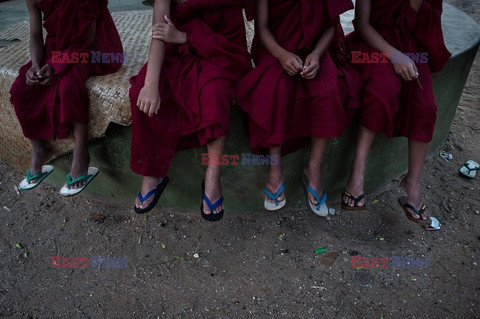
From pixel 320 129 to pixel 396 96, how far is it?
16.1 inches

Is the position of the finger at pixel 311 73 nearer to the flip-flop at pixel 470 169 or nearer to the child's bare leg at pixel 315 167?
the child's bare leg at pixel 315 167

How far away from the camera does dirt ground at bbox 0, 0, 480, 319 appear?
6.36 feet

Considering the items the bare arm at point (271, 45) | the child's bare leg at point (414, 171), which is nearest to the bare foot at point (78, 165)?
the bare arm at point (271, 45)

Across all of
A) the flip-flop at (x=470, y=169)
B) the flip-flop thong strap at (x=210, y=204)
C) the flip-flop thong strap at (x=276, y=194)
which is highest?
the flip-flop thong strap at (x=210, y=204)

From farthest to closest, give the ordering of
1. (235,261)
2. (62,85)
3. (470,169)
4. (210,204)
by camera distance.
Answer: (470,169) < (235,261) < (62,85) < (210,204)

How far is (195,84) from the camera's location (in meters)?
1.85

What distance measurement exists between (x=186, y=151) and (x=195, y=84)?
→ 451 mm

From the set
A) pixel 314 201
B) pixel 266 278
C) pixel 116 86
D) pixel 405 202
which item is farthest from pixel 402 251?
pixel 116 86

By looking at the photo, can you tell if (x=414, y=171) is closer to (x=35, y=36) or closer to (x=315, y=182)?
(x=315, y=182)

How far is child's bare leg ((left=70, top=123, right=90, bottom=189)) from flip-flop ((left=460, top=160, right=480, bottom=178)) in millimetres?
2535

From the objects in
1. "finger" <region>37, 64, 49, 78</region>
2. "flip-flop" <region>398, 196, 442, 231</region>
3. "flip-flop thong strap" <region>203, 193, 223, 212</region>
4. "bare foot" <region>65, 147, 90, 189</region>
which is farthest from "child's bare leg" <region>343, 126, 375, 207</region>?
"finger" <region>37, 64, 49, 78</region>

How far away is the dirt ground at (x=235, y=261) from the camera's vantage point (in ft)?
6.36

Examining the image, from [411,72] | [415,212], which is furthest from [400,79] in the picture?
[415,212]

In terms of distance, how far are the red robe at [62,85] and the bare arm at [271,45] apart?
859mm
